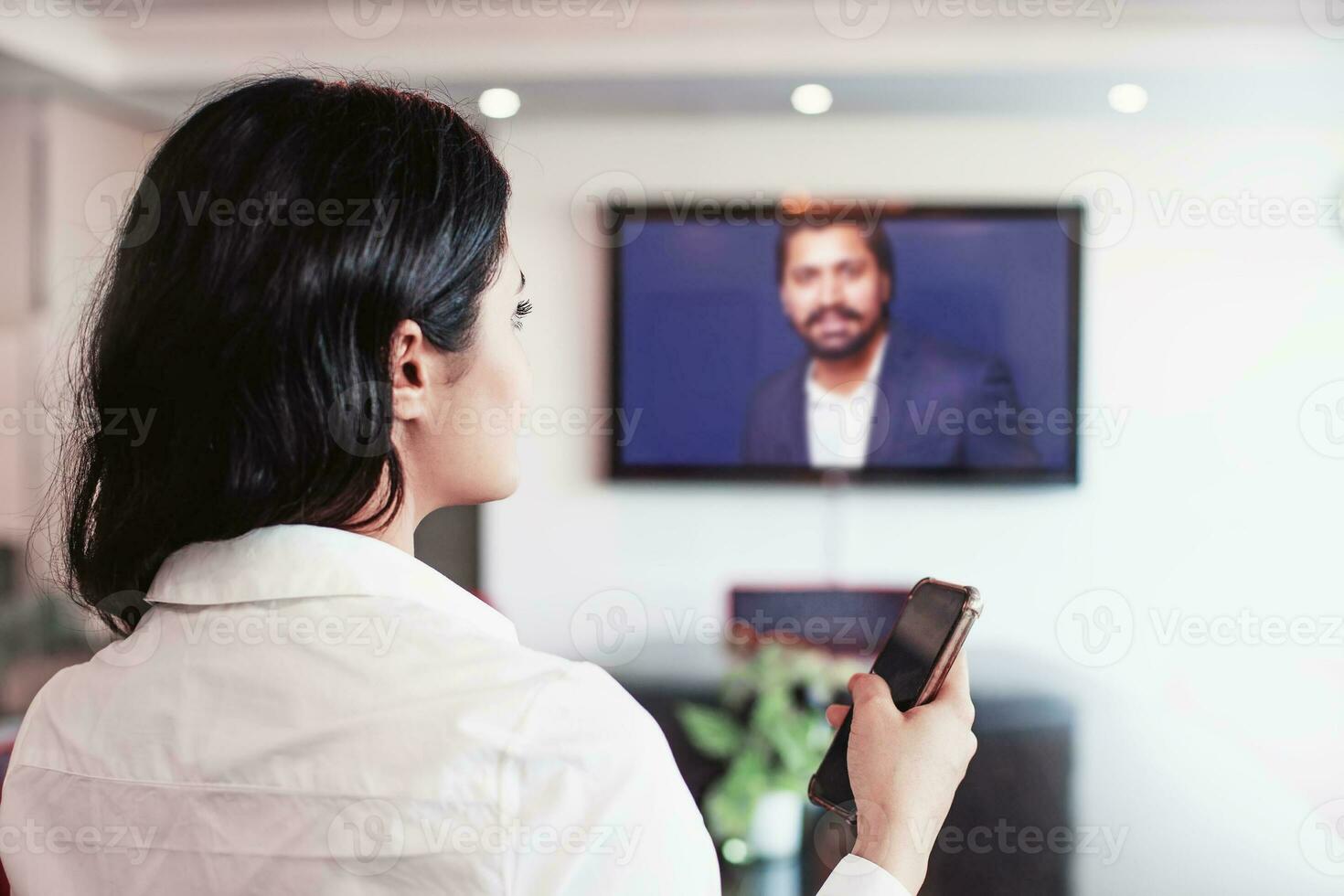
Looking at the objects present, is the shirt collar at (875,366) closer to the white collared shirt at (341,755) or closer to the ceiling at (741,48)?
the ceiling at (741,48)

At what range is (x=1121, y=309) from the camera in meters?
2.62

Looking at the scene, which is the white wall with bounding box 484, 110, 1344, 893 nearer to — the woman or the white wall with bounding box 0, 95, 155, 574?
the white wall with bounding box 0, 95, 155, 574

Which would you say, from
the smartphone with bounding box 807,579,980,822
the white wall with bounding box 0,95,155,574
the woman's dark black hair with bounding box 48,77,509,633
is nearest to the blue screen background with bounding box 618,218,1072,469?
the white wall with bounding box 0,95,155,574

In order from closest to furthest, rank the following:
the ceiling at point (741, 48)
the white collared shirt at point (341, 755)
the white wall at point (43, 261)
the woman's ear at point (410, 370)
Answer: the white collared shirt at point (341, 755) → the woman's ear at point (410, 370) → the ceiling at point (741, 48) → the white wall at point (43, 261)

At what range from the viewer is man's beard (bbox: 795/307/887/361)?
2621 millimetres

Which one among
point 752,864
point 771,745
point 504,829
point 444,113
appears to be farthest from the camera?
point 771,745

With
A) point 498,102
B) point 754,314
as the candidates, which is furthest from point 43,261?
point 754,314

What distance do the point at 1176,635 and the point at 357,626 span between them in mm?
2612

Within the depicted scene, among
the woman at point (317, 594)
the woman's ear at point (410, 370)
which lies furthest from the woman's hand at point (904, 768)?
the woman's ear at point (410, 370)

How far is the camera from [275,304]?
54 centimetres

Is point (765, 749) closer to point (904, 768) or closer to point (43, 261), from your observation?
point (904, 768)

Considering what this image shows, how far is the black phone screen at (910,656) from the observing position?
748 mm

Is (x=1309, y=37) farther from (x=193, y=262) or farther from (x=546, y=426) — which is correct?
(x=193, y=262)

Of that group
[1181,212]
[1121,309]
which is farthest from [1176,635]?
[1181,212]
